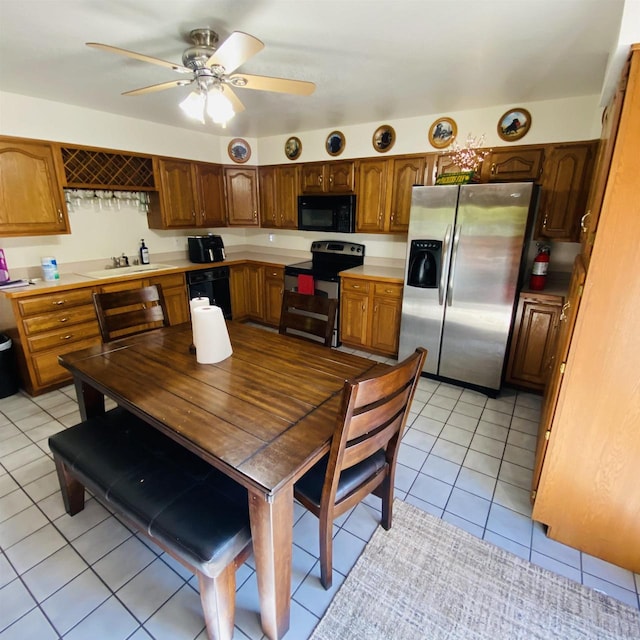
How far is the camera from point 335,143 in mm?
3859

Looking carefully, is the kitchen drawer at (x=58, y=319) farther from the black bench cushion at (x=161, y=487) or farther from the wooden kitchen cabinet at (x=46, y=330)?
the black bench cushion at (x=161, y=487)

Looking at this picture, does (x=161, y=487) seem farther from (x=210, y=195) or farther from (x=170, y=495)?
(x=210, y=195)

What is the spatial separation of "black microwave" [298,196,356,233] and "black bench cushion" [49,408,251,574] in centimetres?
287

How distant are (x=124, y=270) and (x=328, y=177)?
2382mm

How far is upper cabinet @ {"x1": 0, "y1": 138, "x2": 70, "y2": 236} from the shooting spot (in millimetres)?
2740

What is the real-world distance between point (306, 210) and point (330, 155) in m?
0.65

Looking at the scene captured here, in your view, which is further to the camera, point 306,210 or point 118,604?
point 306,210

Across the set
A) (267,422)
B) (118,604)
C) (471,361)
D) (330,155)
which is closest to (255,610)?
(118,604)

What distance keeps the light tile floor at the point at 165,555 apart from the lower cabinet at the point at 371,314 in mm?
1219

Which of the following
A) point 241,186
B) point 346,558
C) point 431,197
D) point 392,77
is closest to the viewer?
point 346,558

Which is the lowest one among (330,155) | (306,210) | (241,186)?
(306,210)

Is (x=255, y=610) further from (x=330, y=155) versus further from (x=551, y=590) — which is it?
(x=330, y=155)

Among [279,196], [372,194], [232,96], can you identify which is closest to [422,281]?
[372,194]

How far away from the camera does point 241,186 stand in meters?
4.46
